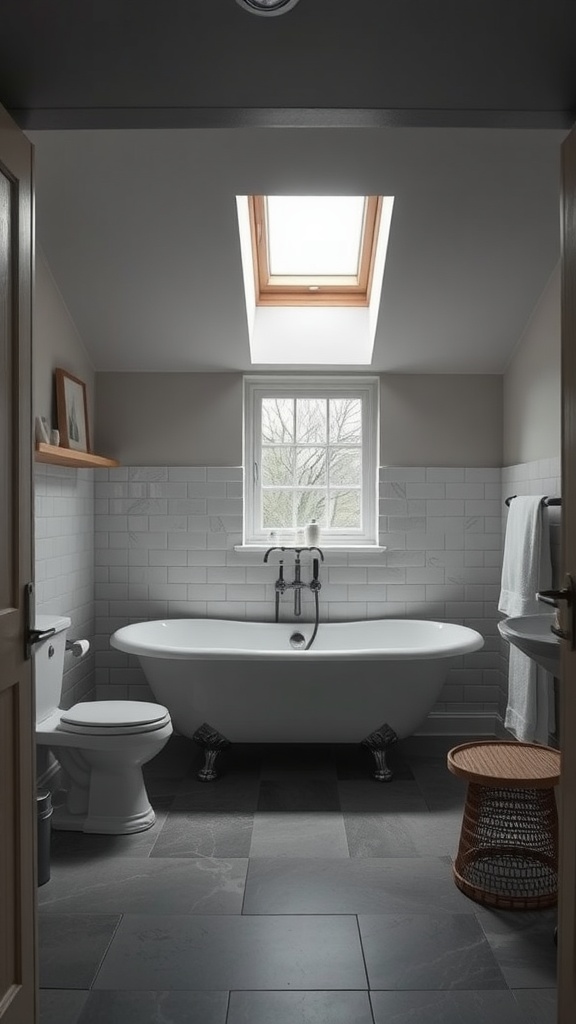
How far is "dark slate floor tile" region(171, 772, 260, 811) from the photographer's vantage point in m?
→ 3.95

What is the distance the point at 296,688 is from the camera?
4.15 m

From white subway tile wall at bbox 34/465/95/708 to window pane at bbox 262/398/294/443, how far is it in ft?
Answer: 3.72

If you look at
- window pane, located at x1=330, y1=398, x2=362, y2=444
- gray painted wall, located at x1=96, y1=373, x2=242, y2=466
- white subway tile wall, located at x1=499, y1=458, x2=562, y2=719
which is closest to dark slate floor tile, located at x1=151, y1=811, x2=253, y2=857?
white subway tile wall, located at x1=499, y1=458, x2=562, y2=719

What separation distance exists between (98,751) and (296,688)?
3.38 ft

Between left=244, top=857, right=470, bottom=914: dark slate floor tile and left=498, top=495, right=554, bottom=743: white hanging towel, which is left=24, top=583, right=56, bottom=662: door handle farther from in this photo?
left=498, top=495, right=554, bottom=743: white hanging towel

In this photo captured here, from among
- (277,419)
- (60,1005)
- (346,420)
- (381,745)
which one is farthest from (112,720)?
(346,420)

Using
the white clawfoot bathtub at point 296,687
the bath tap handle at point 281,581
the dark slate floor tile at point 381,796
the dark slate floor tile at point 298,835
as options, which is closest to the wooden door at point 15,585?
the dark slate floor tile at point 298,835

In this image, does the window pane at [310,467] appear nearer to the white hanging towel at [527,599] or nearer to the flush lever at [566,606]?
the white hanging towel at [527,599]

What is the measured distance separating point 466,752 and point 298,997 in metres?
1.19

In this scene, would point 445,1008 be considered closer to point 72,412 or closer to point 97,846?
point 97,846

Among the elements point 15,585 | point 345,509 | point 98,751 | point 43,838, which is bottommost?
point 43,838

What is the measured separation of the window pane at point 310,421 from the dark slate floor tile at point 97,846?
8.29 ft

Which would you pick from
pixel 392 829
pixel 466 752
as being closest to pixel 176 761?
pixel 392 829

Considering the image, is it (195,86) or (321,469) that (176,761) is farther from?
(195,86)
